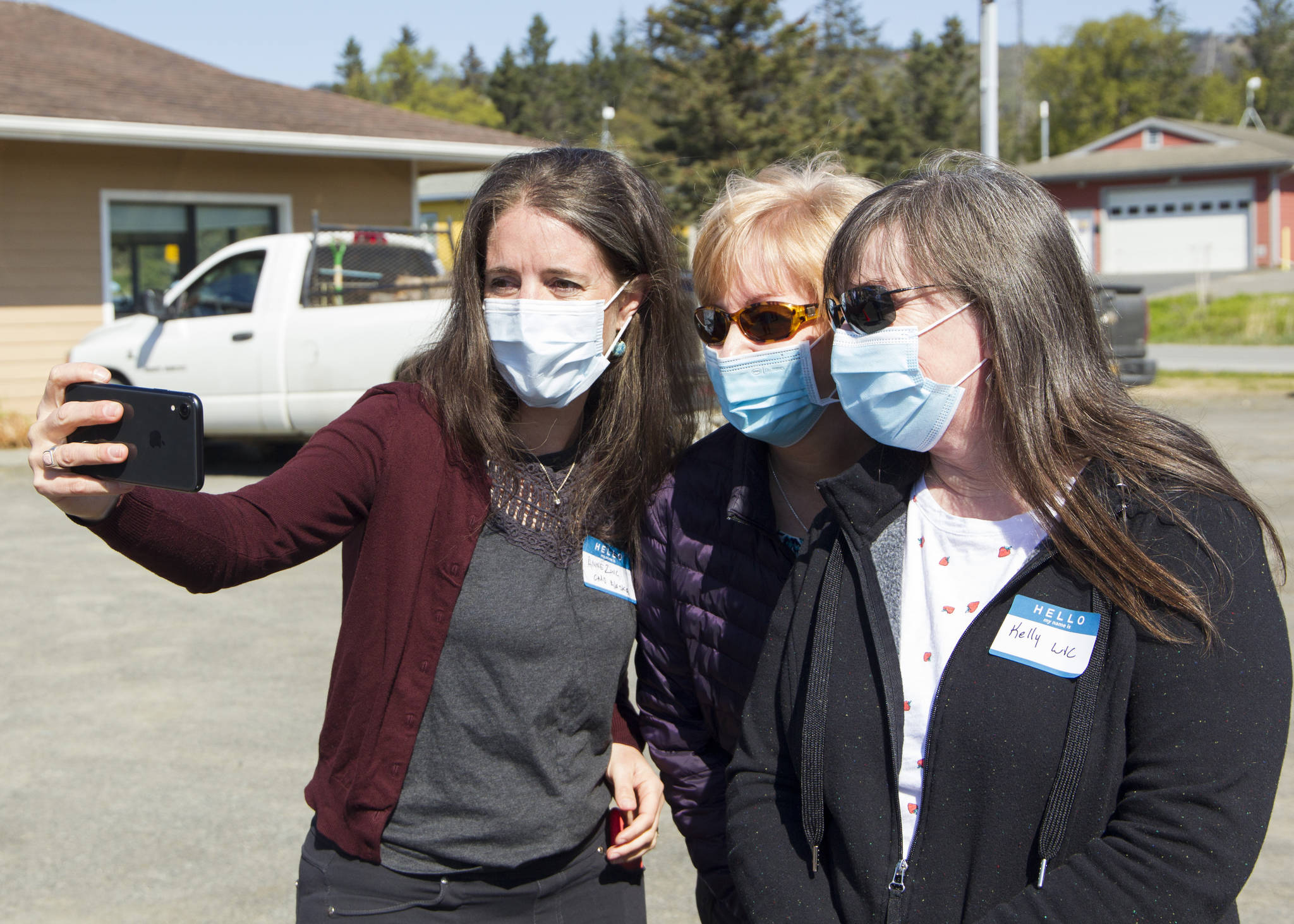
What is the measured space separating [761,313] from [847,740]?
0.86 m

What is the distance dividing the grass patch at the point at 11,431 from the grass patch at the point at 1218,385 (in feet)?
46.5

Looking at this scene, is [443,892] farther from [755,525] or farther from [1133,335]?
[1133,335]

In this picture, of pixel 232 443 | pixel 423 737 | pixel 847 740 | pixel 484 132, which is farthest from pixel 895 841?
pixel 484 132

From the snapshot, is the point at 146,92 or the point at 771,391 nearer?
the point at 771,391

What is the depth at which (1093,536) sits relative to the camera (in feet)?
5.23

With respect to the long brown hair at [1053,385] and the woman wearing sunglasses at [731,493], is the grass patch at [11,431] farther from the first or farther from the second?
the long brown hair at [1053,385]

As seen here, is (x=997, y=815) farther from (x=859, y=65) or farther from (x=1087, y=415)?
(x=859, y=65)

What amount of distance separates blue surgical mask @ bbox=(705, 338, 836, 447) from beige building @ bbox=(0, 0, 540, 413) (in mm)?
11411

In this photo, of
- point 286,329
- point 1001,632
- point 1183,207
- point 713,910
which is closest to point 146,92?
point 286,329

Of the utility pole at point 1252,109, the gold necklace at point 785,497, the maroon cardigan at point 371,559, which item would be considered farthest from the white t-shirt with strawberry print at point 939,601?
the utility pole at point 1252,109

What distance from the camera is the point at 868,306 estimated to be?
182 centimetres

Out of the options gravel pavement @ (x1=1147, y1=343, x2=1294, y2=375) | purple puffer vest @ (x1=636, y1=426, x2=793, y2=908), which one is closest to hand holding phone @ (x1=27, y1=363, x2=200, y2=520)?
purple puffer vest @ (x1=636, y1=426, x2=793, y2=908)

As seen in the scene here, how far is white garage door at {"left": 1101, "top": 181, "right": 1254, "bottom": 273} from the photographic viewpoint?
159ft

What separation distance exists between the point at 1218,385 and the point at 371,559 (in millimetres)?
18082
